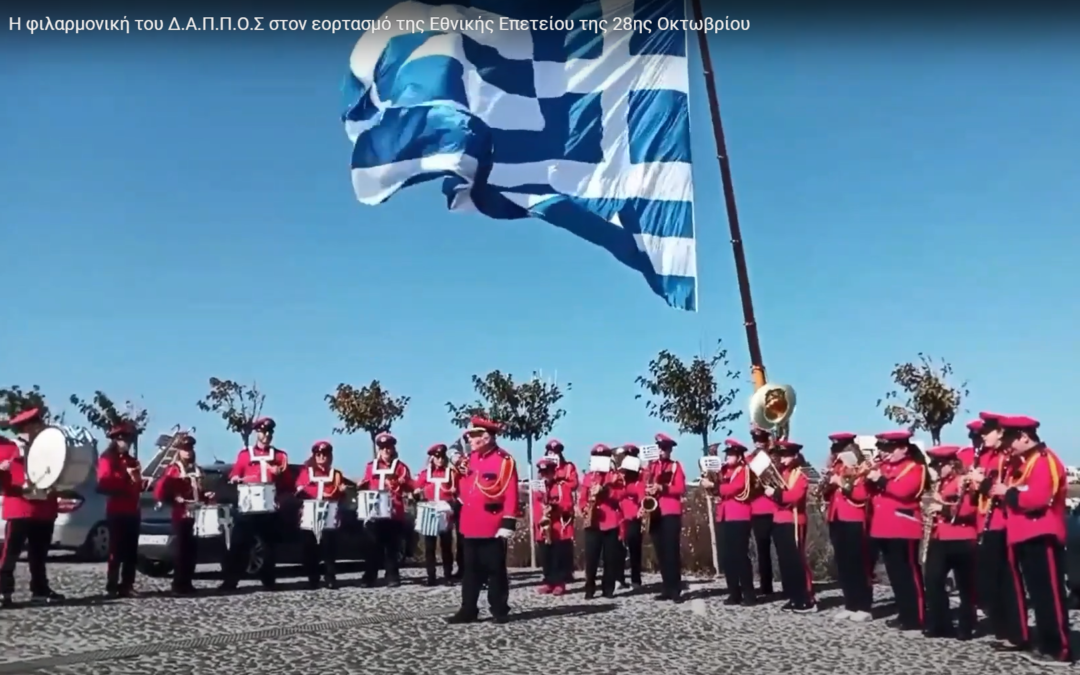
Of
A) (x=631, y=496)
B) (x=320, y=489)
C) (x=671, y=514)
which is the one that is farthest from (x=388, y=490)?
(x=671, y=514)

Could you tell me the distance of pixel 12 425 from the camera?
1148 centimetres

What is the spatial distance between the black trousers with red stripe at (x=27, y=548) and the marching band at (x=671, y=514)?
2cm

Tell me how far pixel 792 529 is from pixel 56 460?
7510 millimetres

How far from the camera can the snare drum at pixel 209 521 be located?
1234 cm

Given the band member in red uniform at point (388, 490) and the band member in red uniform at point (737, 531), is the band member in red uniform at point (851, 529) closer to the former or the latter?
the band member in red uniform at point (737, 531)

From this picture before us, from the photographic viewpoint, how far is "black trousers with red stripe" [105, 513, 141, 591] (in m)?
12.2

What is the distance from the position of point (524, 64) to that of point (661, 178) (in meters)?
2.26

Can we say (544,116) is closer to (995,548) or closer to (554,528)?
(554,528)

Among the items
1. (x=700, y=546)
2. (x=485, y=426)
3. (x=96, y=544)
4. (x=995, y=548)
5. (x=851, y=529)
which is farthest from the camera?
(x=96, y=544)

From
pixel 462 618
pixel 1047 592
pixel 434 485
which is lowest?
pixel 462 618

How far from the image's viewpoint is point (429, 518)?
13898 mm

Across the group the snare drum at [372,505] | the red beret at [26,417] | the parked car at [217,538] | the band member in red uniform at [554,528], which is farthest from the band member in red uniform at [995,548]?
the red beret at [26,417]

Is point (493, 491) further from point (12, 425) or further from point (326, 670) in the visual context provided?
point (12, 425)

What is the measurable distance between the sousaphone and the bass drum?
23.1 feet
